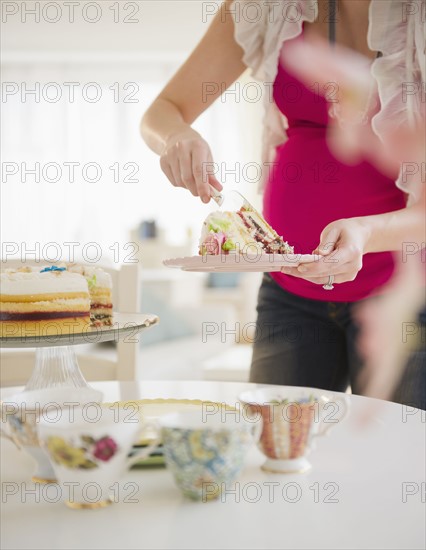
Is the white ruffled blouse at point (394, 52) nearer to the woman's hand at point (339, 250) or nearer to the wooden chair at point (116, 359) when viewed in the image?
the woman's hand at point (339, 250)

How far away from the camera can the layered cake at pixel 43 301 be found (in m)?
1.06

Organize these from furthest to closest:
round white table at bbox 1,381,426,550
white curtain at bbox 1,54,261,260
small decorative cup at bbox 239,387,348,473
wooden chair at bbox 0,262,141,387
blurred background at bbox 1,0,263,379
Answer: white curtain at bbox 1,54,261,260 → blurred background at bbox 1,0,263,379 → wooden chair at bbox 0,262,141,387 → small decorative cup at bbox 239,387,348,473 → round white table at bbox 1,381,426,550

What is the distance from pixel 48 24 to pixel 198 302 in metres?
2.46

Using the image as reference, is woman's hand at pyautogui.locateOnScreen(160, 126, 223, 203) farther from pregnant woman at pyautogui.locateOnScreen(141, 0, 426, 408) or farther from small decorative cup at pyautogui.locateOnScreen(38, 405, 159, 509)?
small decorative cup at pyautogui.locateOnScreen(38, 405, 159, 509)

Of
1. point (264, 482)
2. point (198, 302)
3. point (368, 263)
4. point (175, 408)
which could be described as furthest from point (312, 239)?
point (198, 302)

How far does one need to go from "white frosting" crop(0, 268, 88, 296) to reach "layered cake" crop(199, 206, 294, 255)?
0.21 meters

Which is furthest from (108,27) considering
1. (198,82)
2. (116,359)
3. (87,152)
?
(198,82)

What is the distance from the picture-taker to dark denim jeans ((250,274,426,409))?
1111mm

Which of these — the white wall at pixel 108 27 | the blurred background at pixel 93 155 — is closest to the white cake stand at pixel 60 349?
the white wall at pixel 108 27

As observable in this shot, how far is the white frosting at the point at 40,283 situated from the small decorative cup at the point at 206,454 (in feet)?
1.79

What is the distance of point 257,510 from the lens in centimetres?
58

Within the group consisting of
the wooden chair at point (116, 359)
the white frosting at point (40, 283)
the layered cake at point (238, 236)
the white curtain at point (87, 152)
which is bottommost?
the wooden chair at point (116, 359)

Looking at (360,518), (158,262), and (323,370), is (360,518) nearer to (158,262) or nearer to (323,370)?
(323,370)

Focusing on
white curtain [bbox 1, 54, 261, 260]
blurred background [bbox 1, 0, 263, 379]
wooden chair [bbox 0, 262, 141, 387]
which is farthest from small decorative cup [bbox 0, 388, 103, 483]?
white curtain [bbox 1, 54, 261, 260]
